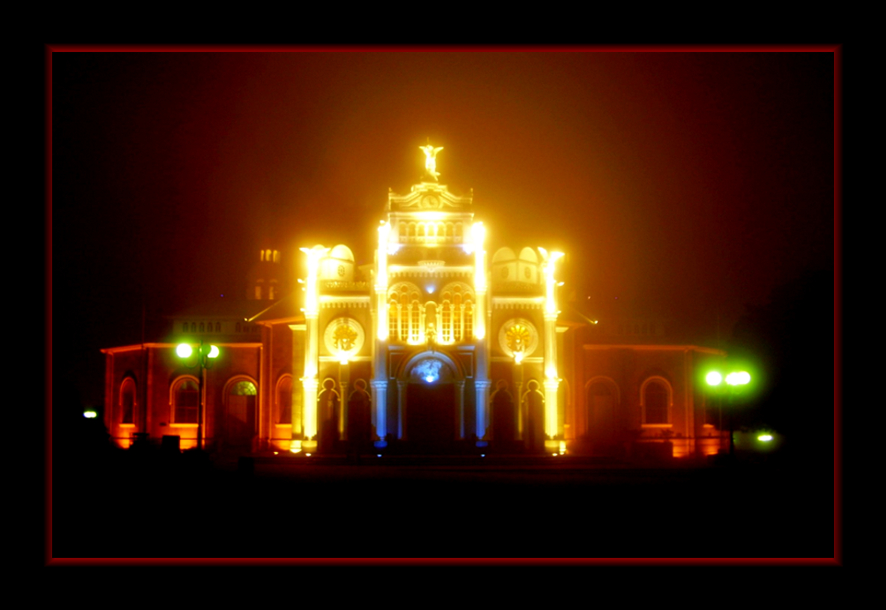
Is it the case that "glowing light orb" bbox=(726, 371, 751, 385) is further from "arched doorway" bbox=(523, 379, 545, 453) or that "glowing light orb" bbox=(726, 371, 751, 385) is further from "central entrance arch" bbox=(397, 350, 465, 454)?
"arched doorway" bbox=(523, 379, 545, 453)

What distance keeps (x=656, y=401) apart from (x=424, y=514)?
32.1 m

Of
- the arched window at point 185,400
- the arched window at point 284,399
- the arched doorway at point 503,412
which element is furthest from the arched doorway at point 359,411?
the arched window at point 185,400

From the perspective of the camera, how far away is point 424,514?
696 inches

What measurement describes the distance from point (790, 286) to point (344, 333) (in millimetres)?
20927

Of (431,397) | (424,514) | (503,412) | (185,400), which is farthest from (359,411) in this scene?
(424,514)

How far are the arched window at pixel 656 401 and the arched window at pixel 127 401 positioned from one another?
29477 mm

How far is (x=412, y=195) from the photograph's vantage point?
41.3 m

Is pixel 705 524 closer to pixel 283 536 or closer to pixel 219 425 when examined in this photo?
pixel 283 536

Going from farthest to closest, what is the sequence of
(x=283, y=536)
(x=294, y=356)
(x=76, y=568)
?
1. (x=294, y=356)
2. (x=283, y=536)
3. (x=76, y=568)

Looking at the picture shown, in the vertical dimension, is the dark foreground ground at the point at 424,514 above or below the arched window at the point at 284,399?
below

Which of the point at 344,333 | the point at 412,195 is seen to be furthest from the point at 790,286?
the point at 344,333

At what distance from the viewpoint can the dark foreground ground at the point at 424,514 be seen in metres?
13.7

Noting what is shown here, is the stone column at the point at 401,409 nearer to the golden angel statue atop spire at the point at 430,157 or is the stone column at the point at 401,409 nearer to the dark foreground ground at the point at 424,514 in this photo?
the golden angel statue atop spire at the point at 430,157

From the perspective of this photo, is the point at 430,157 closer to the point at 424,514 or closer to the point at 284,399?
the point at 284,399
